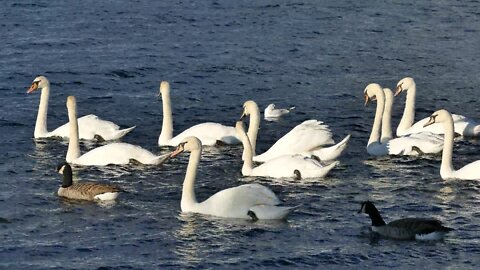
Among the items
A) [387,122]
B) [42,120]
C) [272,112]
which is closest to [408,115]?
[387,122]

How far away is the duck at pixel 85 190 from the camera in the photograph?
2086cm

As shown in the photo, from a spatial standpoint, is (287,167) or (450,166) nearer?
(287,167)

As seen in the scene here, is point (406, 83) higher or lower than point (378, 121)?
higher

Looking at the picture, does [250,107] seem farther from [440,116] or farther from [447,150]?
[447,150]

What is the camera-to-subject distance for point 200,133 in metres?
24.7

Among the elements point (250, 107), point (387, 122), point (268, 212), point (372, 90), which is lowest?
point (268, 212)

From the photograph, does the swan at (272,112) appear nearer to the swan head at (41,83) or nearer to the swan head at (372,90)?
the swan head at (372,90)

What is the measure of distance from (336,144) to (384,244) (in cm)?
538

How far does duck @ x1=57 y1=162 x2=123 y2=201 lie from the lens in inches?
821

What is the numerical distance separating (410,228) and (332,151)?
15.8 ft

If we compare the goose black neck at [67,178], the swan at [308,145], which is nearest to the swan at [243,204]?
the goose black neck at [67,178]

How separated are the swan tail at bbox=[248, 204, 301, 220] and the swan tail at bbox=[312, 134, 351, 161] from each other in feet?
12.3

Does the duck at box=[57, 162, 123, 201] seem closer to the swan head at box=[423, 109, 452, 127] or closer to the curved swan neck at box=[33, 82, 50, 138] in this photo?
the curved swan neck at box=[33, 82, 50, 138]

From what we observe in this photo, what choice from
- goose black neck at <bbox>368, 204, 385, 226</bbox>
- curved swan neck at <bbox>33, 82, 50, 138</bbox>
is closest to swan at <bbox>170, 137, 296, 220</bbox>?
goose black neck at <bbox>368, 204, 385, 226</bbox>
